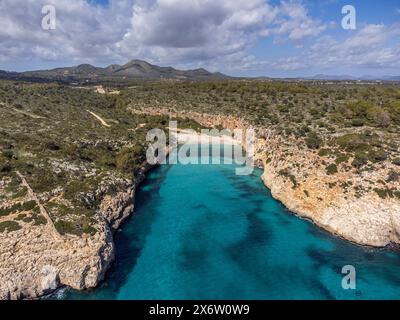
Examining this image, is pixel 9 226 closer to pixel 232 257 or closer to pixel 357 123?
pixel 232 257

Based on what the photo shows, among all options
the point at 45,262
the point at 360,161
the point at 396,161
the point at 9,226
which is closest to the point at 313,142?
the point at 360,161

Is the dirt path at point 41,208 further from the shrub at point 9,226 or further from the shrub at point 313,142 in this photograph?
the shrub at point 313,142

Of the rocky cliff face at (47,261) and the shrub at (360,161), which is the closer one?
the rocky cliff face at (47,261)

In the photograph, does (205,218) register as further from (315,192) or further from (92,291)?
(92,291)

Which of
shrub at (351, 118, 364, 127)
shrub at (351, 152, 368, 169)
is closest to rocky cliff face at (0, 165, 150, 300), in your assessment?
shrub at (351, 152, 368, 169)

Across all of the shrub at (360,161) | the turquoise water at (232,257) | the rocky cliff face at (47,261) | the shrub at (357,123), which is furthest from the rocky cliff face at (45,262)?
the shrub at (357,123)

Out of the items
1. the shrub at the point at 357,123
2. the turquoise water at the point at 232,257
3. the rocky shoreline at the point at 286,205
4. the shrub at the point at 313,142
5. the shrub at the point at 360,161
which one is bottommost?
the turquoise water at the point at 232,257

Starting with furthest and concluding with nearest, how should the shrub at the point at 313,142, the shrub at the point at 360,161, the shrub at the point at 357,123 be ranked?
the shrub at the point at 357,123 → the shrub at the point at 313,142 → the shrub at the point at 360,161

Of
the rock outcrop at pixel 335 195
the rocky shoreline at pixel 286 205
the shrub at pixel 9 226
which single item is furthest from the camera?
the rock outcrop at pixel 335 195
